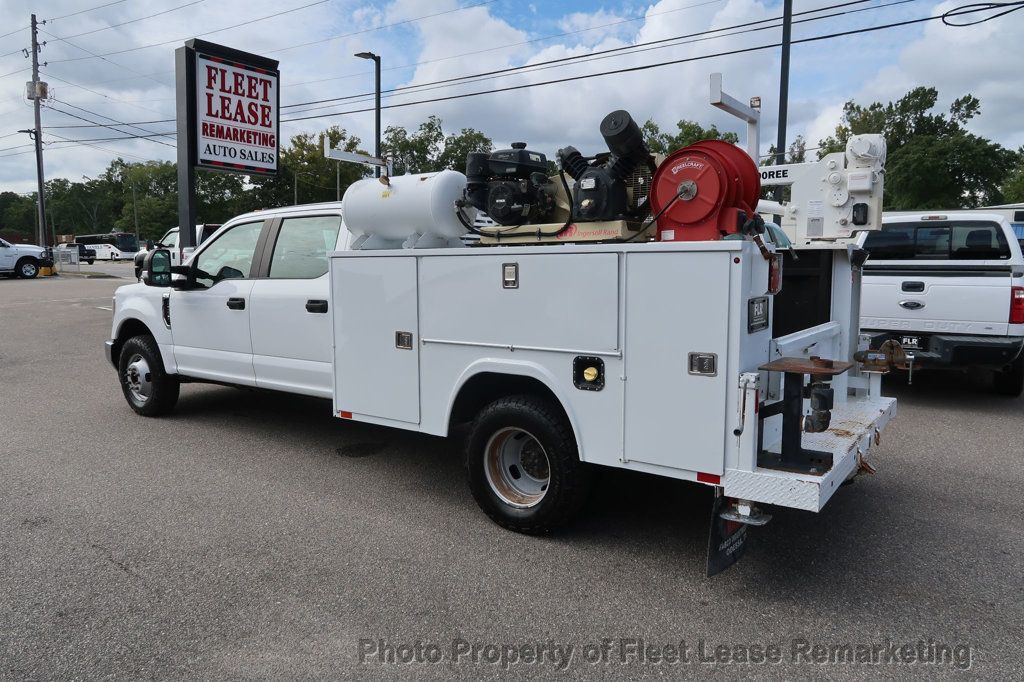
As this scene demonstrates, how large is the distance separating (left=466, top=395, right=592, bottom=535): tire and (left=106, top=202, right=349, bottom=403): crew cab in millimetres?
1678

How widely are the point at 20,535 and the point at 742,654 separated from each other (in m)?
4.07

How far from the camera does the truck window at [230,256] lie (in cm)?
635

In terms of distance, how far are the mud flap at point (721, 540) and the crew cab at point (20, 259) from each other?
36.1 m

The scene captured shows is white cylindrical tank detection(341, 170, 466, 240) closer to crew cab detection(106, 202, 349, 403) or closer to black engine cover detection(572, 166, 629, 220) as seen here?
crew cab detection(106, 202, 349, 403)

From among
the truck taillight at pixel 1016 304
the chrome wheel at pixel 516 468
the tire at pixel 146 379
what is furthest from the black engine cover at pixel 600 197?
the truck taillight at pixel 1016 304

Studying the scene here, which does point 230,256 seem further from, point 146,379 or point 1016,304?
point 1016,304

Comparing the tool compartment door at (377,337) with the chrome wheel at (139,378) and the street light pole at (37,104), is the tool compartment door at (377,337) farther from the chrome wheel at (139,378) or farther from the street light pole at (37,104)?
the street light pole at (37,104)

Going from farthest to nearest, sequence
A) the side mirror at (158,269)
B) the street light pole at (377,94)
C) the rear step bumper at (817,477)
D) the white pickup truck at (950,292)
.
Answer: the street light pole at (377,94) < the white pickup truck at (950,292) < the side mirror at (158,269) < the rear step bumper at (817,477)

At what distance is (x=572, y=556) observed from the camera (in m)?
4.11

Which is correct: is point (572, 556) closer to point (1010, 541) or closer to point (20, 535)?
point (1010, 541)

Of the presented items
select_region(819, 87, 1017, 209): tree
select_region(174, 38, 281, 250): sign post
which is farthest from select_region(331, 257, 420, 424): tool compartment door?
select_region(819, 87, 1017, 209): tree

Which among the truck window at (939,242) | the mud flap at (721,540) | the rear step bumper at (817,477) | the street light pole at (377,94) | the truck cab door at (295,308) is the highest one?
the street light pole at (377,94)

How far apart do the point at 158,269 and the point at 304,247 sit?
165 centimetres

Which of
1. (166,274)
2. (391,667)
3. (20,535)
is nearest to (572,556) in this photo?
(391,667)
